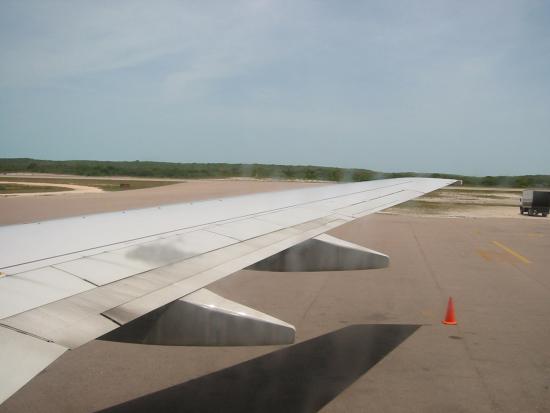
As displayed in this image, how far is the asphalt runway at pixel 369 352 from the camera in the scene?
16.4ft

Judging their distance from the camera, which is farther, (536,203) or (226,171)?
(536,203)

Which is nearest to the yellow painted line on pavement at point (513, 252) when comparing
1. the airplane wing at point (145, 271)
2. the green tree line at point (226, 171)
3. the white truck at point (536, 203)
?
the green tree line at point (226, 171)

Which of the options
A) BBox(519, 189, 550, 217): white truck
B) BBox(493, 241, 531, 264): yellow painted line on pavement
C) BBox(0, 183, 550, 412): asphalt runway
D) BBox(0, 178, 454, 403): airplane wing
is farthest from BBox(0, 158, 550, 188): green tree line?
BBox(519, 189, 550, 217): white truck

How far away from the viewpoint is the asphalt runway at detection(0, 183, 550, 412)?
5.01 metres

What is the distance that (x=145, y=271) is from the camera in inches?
121

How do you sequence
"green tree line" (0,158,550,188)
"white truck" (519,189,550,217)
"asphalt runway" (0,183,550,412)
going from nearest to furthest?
"asphalt runway" (0,183,550,412), "green tree line" (0,158,550,188), "white truck" (519,189,550,217)

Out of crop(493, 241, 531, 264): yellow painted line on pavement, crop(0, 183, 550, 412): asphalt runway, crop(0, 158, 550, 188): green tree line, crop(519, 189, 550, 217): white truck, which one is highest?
crop(0, 158, 550, 188): green tree line

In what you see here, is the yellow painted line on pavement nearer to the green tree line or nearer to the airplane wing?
the green tree line

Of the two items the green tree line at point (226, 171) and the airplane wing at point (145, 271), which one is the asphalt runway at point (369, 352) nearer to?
the airplane wing at point (145, 271)

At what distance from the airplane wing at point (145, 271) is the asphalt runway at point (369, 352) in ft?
4.21

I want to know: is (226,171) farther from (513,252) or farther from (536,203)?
(536,203)

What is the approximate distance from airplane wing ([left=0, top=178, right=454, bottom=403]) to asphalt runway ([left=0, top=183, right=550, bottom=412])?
1.28m

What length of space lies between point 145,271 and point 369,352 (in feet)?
13.2

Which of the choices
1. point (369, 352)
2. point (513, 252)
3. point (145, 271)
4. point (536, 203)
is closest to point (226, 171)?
point (513, 252)
